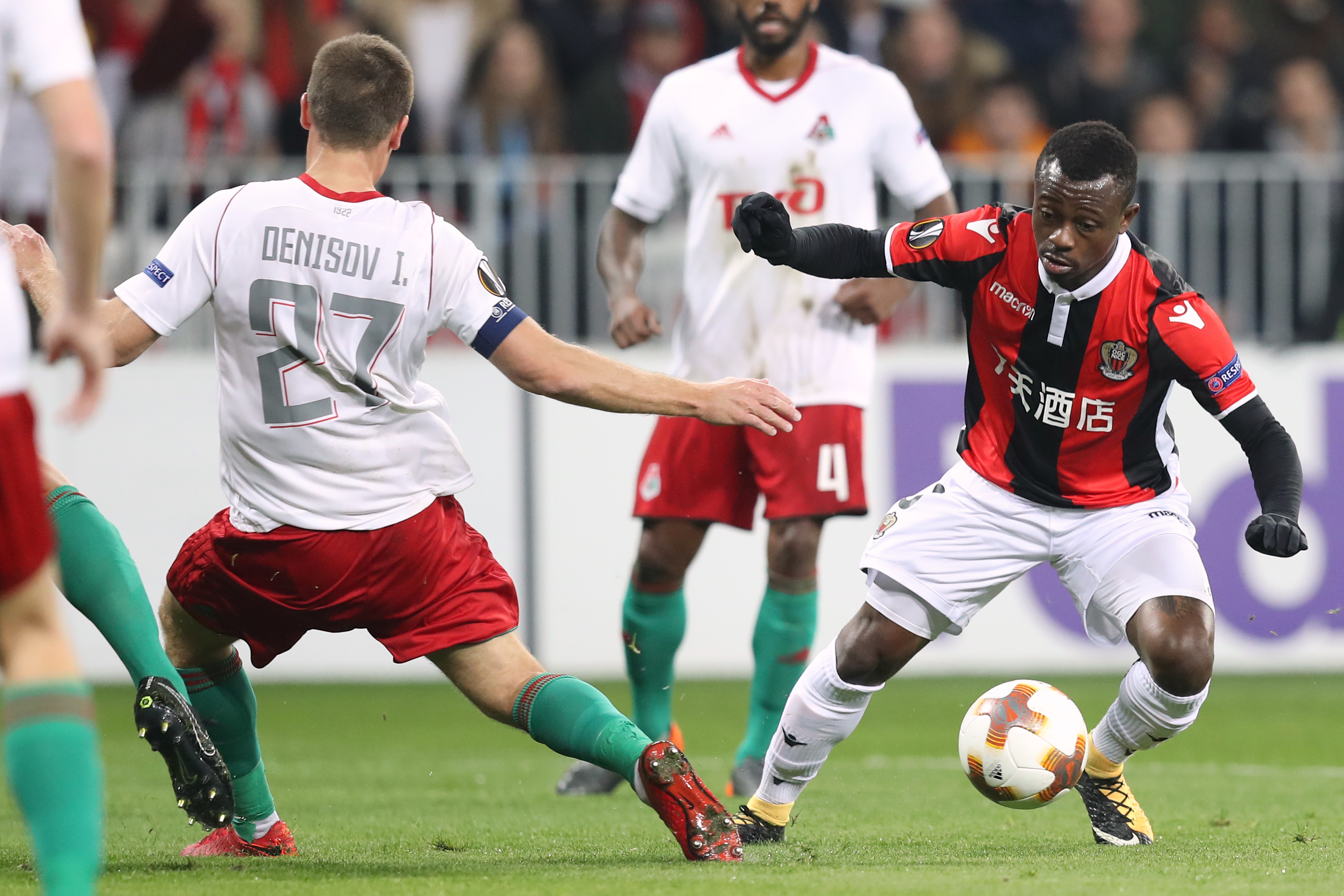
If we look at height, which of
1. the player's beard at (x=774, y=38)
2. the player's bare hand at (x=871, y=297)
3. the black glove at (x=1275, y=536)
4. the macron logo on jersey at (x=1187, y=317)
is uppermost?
the player's beard at (x=774, y=38)

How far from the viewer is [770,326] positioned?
21.0 ft

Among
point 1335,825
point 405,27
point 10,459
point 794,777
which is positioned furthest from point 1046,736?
point 405,27

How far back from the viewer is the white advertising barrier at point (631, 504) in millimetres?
9312

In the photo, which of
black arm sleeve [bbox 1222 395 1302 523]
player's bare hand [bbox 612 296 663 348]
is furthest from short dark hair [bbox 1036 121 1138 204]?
player's bare hand [bbox 612 296 663 348]

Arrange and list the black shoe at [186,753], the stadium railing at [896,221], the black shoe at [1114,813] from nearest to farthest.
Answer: the black shoe at [186,753] → the black shoe at [1114,813] → the stadium railing at [896,221]

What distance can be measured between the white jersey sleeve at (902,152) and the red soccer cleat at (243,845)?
314cm

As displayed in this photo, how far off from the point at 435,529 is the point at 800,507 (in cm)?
202

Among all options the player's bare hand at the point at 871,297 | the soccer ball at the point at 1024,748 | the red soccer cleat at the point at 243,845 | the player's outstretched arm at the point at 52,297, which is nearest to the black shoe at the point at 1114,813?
the soccer ball at the point at 1024,748

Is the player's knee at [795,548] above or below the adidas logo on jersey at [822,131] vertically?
below

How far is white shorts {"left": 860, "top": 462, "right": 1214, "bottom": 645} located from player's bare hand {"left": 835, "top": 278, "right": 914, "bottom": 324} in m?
1.40

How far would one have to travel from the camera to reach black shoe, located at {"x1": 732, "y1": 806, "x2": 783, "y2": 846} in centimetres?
485

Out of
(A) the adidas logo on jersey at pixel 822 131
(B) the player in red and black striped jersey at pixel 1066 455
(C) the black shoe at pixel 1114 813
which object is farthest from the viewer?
(A) the adidas logo on jersey at pixel 822 131

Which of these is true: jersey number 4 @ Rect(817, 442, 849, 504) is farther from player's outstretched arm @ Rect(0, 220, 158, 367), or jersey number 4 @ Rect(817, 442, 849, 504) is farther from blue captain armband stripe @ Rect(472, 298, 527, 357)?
player's outstretched arm @ Rect(0, 220, 158, 367)

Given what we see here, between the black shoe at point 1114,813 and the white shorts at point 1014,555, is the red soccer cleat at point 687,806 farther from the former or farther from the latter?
the black shoe at point 1114,813
